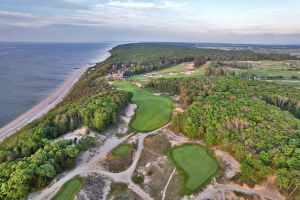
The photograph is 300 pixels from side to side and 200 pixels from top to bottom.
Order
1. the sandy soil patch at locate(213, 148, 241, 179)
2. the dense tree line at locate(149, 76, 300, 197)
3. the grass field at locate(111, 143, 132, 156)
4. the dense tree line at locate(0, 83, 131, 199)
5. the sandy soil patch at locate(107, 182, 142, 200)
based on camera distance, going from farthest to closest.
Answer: the grass field at locate(111, 143, 132, 156)
the sandy soil patch at locate(213, 148, 241, 179)
the dense tree line at locate(149, 76, 300, 197)
the sandy soil patch at locate(107, 182, 142, 200)
the dense tree line at locate(0, 83, 131, 199)

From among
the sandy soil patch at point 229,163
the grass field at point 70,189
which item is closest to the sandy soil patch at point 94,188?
the grass field at point 70,189

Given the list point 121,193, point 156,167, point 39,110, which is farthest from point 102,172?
point 39,110

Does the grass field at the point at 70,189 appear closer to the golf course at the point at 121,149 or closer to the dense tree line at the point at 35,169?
the dense tree line at the point at 35,169

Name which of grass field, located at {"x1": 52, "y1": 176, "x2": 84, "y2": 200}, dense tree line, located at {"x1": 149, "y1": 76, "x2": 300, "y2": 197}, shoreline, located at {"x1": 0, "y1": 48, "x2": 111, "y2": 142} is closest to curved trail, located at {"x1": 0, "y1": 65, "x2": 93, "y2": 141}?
shoreline, located at {"x1": 0, "y1": 48, "x2": 111, "y2": 142}

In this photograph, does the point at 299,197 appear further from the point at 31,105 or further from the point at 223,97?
the point at 31,105

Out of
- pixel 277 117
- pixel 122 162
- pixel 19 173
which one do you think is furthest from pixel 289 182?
pixel 19 173

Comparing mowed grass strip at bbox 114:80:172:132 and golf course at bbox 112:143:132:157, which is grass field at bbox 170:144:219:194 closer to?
golf course at bbox 112:143:132:157

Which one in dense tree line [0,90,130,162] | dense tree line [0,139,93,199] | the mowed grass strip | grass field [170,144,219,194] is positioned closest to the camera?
dense tree line [0,139,93,199]

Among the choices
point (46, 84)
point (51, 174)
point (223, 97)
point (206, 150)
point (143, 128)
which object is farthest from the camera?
point (46, 84)
